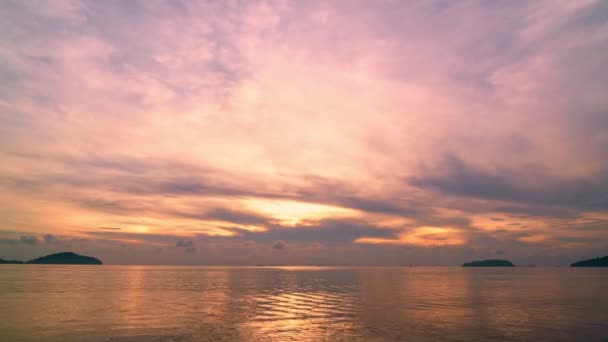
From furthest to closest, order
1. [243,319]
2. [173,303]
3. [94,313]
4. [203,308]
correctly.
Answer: [173,303], [203,308], [94,313], [243,319]

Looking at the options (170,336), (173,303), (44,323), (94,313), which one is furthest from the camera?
(173,303)

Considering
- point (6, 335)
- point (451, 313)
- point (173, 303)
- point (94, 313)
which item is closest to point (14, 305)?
point (94, 313)

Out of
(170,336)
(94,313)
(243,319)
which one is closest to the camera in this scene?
(170,336)

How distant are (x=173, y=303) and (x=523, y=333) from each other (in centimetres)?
4787

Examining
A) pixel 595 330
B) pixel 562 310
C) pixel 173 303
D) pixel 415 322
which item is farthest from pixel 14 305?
pixel 562 310

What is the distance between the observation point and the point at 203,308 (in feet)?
188

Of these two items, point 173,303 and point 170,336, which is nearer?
point 170,336

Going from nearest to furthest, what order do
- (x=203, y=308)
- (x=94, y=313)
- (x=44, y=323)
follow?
(x=44, y=323)
(x=94, y=313)
(x=203, y=308)

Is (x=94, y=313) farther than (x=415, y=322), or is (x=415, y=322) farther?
(x=94, y=313)

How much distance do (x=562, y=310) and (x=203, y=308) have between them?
51412 mm

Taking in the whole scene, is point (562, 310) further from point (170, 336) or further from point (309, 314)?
point (170, 336)

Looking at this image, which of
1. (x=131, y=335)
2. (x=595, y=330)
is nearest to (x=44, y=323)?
(x=131, y=335)

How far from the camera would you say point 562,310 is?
59094 millimetres

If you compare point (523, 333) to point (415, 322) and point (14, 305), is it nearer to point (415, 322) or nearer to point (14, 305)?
point (415, 322)
